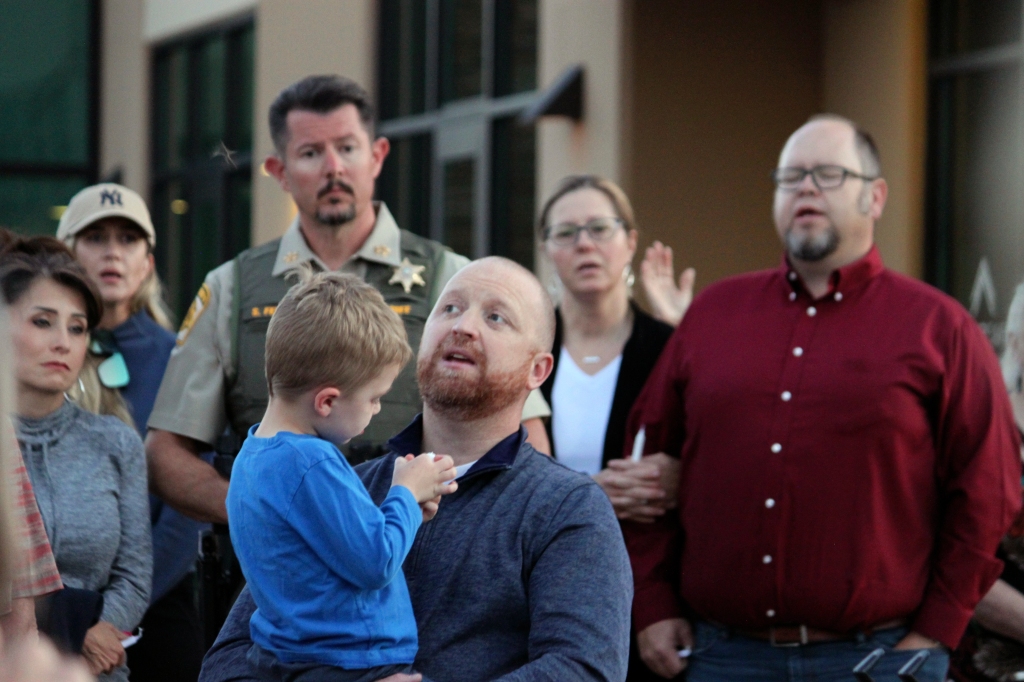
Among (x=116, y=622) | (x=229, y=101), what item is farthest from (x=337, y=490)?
(x=229, y=101)

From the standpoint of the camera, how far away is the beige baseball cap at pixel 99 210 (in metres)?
4.67

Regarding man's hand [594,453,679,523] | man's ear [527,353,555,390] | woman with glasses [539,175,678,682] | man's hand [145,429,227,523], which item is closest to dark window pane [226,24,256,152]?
woman with glasses [539,175,678,682]

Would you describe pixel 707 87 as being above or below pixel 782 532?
above

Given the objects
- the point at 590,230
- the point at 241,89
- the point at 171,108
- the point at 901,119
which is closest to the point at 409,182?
the point at 241,89

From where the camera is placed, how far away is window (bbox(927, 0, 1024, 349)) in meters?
6.47

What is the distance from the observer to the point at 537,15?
29.8 ft

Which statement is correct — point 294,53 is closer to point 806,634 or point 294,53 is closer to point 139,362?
point 139,362

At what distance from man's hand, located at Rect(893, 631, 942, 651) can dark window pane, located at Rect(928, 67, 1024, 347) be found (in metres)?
3.18

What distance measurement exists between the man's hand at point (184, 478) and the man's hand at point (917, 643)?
1.87 meters

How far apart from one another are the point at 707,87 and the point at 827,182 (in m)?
3.99

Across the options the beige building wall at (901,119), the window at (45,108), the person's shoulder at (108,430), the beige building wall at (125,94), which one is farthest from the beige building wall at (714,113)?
the window at (45,108)

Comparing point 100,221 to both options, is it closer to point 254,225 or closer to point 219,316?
point 219,316

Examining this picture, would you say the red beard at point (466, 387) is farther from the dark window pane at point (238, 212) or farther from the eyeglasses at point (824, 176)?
the dark window pane at point (238, 212)

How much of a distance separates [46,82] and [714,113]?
10.6 m
